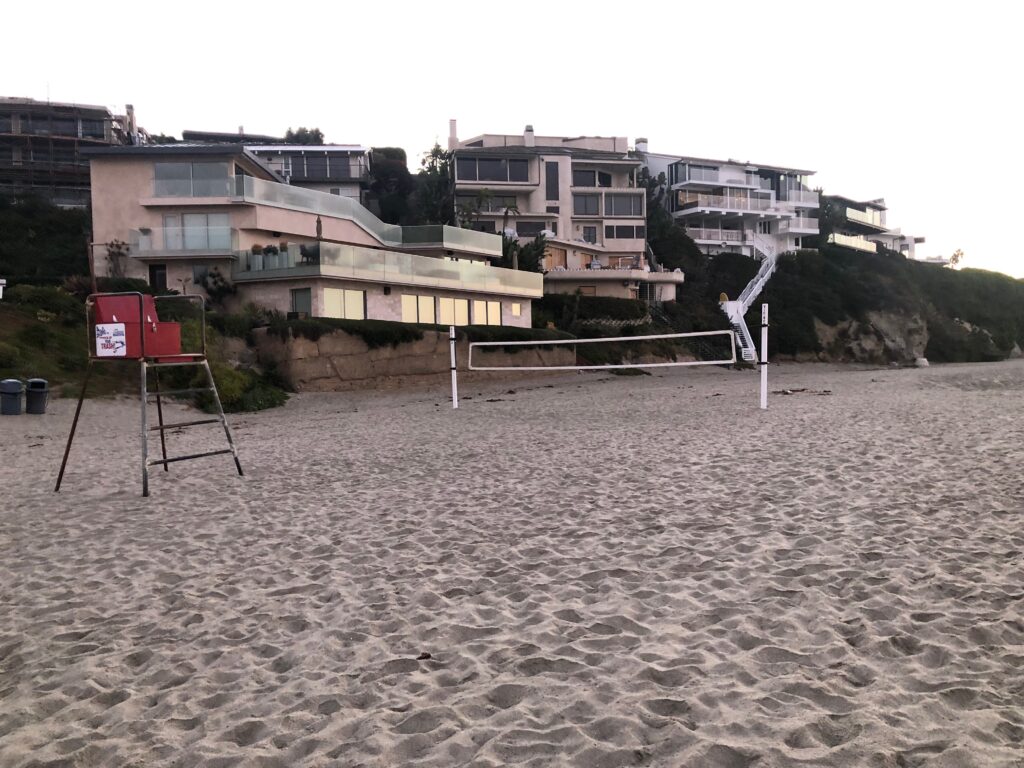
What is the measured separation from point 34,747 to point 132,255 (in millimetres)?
33566

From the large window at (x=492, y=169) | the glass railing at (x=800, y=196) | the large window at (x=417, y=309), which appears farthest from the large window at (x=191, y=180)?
the glass railing at (x=800, y=196)

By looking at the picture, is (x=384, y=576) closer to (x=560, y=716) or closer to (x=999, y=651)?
(x=560, y=716)

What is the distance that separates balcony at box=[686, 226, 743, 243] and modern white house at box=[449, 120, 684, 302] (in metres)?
8.00

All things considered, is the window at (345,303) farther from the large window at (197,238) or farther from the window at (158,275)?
the window at (158,275)

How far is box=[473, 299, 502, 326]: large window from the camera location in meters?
37.2

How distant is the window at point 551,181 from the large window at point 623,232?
5.02 metres

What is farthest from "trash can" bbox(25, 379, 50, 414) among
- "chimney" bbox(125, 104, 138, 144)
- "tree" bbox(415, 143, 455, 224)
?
"chimney" bbox(125, 104, 138, 144)

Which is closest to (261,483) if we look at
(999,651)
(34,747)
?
(34,747)

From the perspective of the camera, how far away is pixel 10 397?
17672 mm

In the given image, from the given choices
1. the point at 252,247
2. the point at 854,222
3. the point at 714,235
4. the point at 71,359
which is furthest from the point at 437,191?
the point at 854,222

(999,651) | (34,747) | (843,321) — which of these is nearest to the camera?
(34,747)

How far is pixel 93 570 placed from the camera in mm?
5828

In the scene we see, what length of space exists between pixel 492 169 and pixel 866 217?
48.2m

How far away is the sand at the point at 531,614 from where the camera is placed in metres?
3.20
